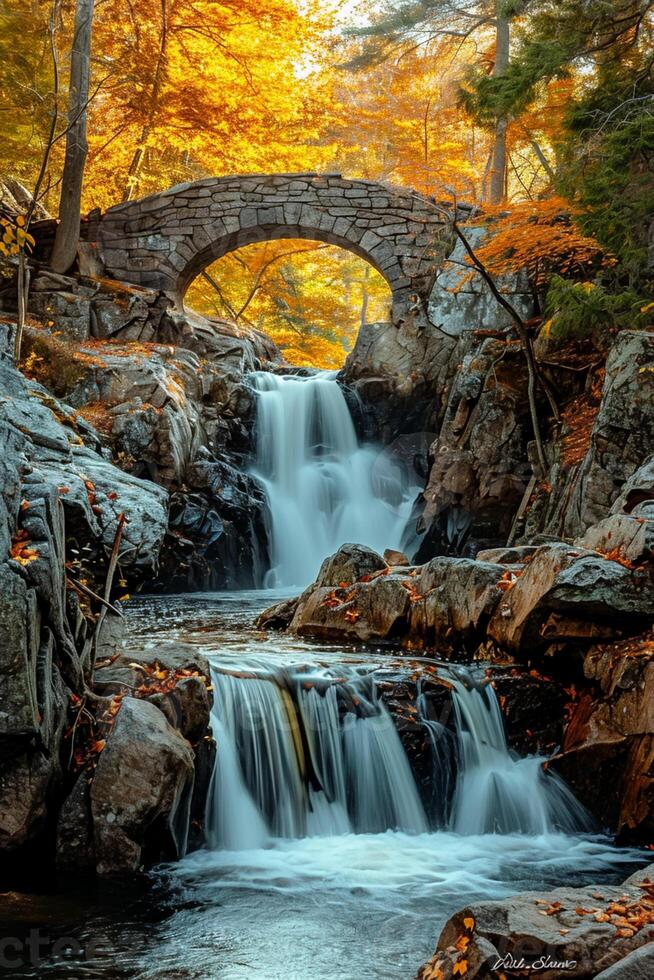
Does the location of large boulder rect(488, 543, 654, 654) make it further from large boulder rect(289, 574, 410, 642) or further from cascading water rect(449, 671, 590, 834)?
large boulder rect(289, 574, 410, 642)

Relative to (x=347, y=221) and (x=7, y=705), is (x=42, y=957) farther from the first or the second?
(x=347, y=221)

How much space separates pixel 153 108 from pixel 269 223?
322 cm

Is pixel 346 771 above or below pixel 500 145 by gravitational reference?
below

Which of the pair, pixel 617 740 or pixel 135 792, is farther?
pixel 617 740

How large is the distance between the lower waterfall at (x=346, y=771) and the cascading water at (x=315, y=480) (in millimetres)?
6012

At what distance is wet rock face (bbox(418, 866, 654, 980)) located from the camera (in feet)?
7.89

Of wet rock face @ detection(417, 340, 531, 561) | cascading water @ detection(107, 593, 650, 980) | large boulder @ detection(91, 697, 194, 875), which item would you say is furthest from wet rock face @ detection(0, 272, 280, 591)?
large boulder @ detection(91, 697, 194, 875)

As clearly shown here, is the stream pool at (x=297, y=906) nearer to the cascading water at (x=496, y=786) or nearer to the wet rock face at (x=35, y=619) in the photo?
the cascading water at (x=496, y=786)

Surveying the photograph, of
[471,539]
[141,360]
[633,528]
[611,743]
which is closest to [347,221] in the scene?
[141,360]

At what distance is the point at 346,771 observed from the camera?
4.90m

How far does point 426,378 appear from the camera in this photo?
46.0 feet

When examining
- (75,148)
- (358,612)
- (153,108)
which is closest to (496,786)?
(358,612)

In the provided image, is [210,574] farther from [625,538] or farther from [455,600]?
[625,538]

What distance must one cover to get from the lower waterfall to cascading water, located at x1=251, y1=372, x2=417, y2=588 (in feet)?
19.7
